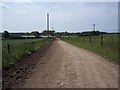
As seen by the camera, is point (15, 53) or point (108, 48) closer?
point (15, 53)

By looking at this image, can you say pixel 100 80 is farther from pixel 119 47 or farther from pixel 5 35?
pixel 5 35

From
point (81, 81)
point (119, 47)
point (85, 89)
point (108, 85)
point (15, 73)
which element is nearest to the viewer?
point (85, 89)

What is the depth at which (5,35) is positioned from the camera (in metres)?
90.8

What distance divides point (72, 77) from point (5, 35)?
8253 centimetres

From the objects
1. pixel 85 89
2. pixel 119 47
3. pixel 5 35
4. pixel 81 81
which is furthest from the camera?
Answer: pixel 5 35

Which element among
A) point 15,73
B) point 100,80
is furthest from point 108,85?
point 15,73

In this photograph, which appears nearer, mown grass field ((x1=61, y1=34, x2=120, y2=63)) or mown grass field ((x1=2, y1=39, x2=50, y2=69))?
mown grass field ((x1=2, y1=39, x2=50, y2=69))

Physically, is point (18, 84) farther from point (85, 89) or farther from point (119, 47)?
point (119, 47)

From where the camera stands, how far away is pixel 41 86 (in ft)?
29.2

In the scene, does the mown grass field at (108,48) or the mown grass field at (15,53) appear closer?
the mown grass field at (15,53)

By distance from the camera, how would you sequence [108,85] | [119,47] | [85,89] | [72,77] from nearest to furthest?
[85,89] < [108,85] < [72,77] < [119,47]

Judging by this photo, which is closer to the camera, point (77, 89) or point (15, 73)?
point (77, 89)

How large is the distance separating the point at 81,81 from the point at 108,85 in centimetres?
109

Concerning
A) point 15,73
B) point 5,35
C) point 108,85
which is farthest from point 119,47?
point 5,35
